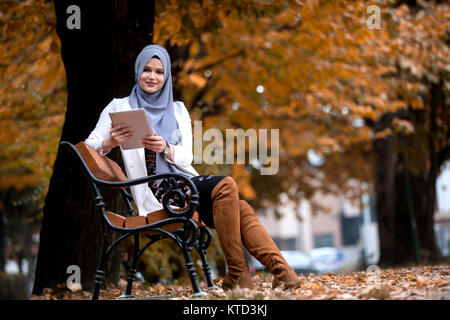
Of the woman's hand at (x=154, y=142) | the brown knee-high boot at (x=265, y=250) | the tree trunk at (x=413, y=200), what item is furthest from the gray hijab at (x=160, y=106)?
the tree trunk at (x=413, y=200)

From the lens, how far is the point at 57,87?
11531mm

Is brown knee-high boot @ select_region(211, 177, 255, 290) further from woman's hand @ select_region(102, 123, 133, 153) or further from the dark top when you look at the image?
woman's hand @ select_region(102, 123, 133, 153)

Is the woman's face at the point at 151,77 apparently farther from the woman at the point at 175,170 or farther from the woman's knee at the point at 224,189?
the woman's knee at the point at 224,189

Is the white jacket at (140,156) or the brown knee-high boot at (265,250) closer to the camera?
the brown knee-high boot at (265,250)

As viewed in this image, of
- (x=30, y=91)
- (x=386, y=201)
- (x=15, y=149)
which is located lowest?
(x=386, y=201)

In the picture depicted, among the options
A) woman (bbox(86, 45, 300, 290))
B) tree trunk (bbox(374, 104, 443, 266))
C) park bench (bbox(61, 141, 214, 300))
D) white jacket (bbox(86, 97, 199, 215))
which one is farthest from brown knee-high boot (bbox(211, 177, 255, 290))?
tree trunk (bbox(374, 104, 443, 266))

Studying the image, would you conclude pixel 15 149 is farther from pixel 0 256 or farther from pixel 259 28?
pixel 0 256

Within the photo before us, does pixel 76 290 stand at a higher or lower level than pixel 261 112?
lower

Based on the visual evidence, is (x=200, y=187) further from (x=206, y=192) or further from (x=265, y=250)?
(x=265, y=250)

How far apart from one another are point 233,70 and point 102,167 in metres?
9.20

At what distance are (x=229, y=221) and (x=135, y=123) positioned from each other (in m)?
0.88

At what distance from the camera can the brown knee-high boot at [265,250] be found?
12.6 feet

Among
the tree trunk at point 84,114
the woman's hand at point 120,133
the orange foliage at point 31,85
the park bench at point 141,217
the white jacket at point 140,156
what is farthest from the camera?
the orange foliage at point 31,85
